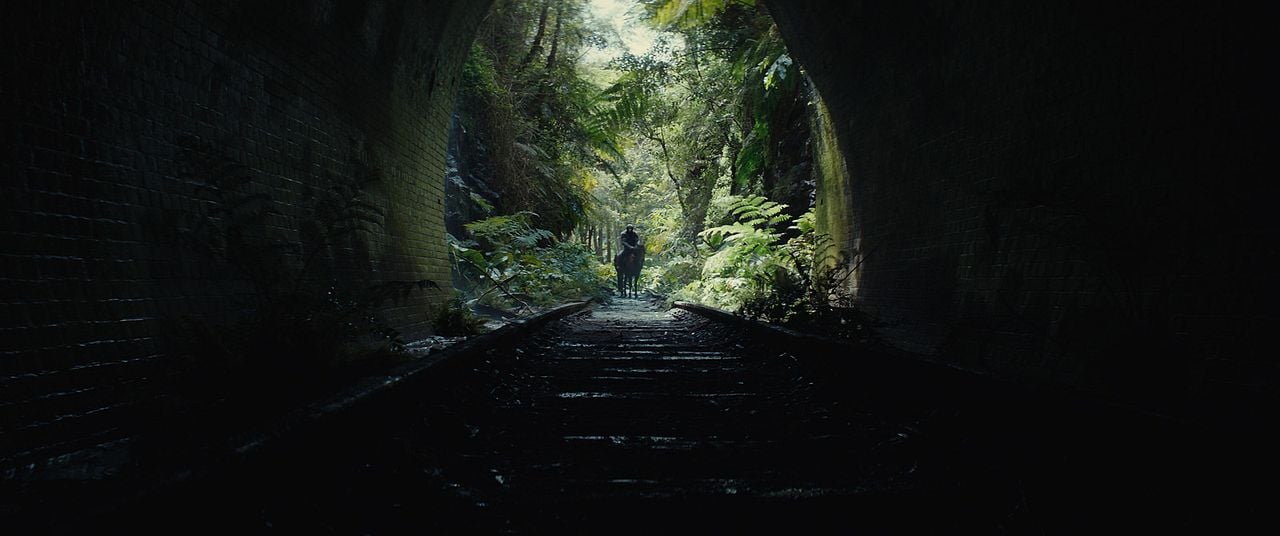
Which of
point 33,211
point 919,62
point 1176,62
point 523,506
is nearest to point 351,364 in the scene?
point 33,211

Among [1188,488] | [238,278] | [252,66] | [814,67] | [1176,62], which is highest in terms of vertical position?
[814,67]

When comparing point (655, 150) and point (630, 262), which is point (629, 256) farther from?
point (655, 150)

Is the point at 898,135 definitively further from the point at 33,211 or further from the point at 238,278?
the point at 33,211

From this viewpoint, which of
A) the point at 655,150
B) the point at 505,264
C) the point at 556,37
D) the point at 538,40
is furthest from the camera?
the point at 655,150

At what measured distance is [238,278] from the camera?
3.56 meters

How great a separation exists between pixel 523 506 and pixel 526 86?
46.4 ft

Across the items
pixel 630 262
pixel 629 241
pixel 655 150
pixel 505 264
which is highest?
pixel 655 150

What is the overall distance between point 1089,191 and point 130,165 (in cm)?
483

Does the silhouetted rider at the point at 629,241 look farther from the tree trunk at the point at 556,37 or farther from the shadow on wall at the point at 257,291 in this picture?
the shadow on wall at the point at 257,291

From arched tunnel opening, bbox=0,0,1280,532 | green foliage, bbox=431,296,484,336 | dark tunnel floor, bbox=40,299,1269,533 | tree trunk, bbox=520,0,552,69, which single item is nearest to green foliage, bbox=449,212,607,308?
green foliage, bbox=431,296,484,336

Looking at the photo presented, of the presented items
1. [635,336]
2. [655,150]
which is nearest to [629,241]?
[655,150]

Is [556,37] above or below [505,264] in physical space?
above

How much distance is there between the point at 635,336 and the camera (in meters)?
6.19

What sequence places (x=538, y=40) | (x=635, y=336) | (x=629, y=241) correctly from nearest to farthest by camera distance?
(x=635, y=336) → (x=538, y=40) → (x=629, y=241)
